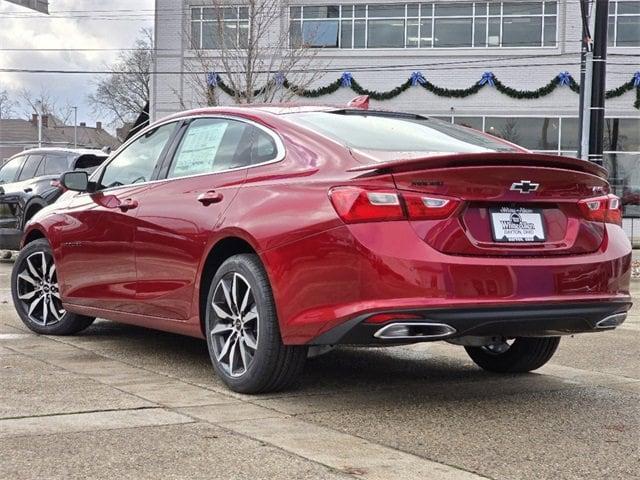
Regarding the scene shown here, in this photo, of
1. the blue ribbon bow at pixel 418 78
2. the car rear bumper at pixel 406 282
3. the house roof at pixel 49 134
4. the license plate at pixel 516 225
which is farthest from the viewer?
the house roof at pixel 49 134

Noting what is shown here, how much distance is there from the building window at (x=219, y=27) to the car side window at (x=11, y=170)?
16.4 metres

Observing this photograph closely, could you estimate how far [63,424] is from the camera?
439 cm

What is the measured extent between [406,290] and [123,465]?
1483 millimetres

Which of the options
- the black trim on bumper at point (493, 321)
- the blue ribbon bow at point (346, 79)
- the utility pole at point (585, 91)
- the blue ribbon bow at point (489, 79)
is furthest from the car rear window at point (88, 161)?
the blue ribbon bow at point (489, 79)

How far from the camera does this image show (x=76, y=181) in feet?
22.4

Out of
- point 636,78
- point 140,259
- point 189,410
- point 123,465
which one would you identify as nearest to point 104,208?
point 140,259

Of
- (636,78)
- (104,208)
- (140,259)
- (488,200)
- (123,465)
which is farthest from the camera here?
(636,78)

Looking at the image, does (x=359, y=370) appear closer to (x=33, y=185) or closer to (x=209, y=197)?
(x=209, y=197)

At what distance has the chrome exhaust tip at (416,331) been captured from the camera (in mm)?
4496

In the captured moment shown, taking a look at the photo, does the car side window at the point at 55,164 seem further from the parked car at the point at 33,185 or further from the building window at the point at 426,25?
the building window at the point at 426,25

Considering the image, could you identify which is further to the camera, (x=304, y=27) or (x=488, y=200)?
(x=304, y=27)

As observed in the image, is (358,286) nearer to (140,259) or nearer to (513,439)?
(513,439)

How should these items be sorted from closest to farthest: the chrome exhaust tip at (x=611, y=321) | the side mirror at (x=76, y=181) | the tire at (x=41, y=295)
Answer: the chrome exhaust tip at (x=611, y=321), the side mirror at (x=76, y=181), the tire at (x=41, y=295)

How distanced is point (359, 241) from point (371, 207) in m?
0.17
